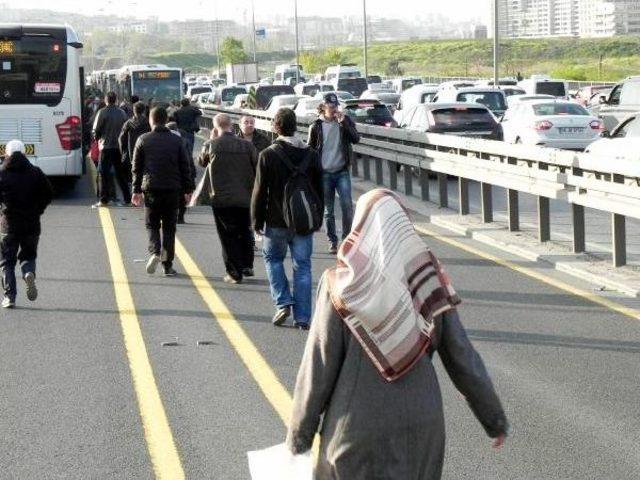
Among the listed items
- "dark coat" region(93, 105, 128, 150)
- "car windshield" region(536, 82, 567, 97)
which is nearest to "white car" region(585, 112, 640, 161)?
"dark coat" region(93, 105, 128, 150)

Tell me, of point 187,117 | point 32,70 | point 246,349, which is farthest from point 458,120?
point 246,349

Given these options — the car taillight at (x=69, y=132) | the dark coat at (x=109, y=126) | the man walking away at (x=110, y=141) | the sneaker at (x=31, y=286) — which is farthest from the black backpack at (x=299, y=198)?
the car taillight at (x=69, y=132)

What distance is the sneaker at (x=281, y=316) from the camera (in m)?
11.9

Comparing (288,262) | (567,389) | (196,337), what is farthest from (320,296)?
(288,262)

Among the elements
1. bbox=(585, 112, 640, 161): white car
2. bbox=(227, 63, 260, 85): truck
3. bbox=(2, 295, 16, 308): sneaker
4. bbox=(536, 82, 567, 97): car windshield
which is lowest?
bbox=(2, 295, 16, 308): sneaker

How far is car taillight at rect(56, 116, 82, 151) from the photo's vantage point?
2602cm

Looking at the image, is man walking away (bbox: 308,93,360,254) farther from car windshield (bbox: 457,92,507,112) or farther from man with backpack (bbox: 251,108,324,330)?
car windshield (bbox: 457,92,507,112)

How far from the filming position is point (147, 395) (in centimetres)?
933

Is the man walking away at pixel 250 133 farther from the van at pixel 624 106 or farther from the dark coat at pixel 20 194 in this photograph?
the van at pixel 624 106

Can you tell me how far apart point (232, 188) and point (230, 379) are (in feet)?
15.2

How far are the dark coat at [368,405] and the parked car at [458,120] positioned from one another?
927 inches

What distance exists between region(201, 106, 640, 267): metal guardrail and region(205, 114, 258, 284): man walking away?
3357 millimetres

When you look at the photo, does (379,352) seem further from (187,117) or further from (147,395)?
(187,117)

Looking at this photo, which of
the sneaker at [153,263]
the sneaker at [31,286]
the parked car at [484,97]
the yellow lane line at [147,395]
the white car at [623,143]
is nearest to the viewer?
the yellow lane line at [147,395]
